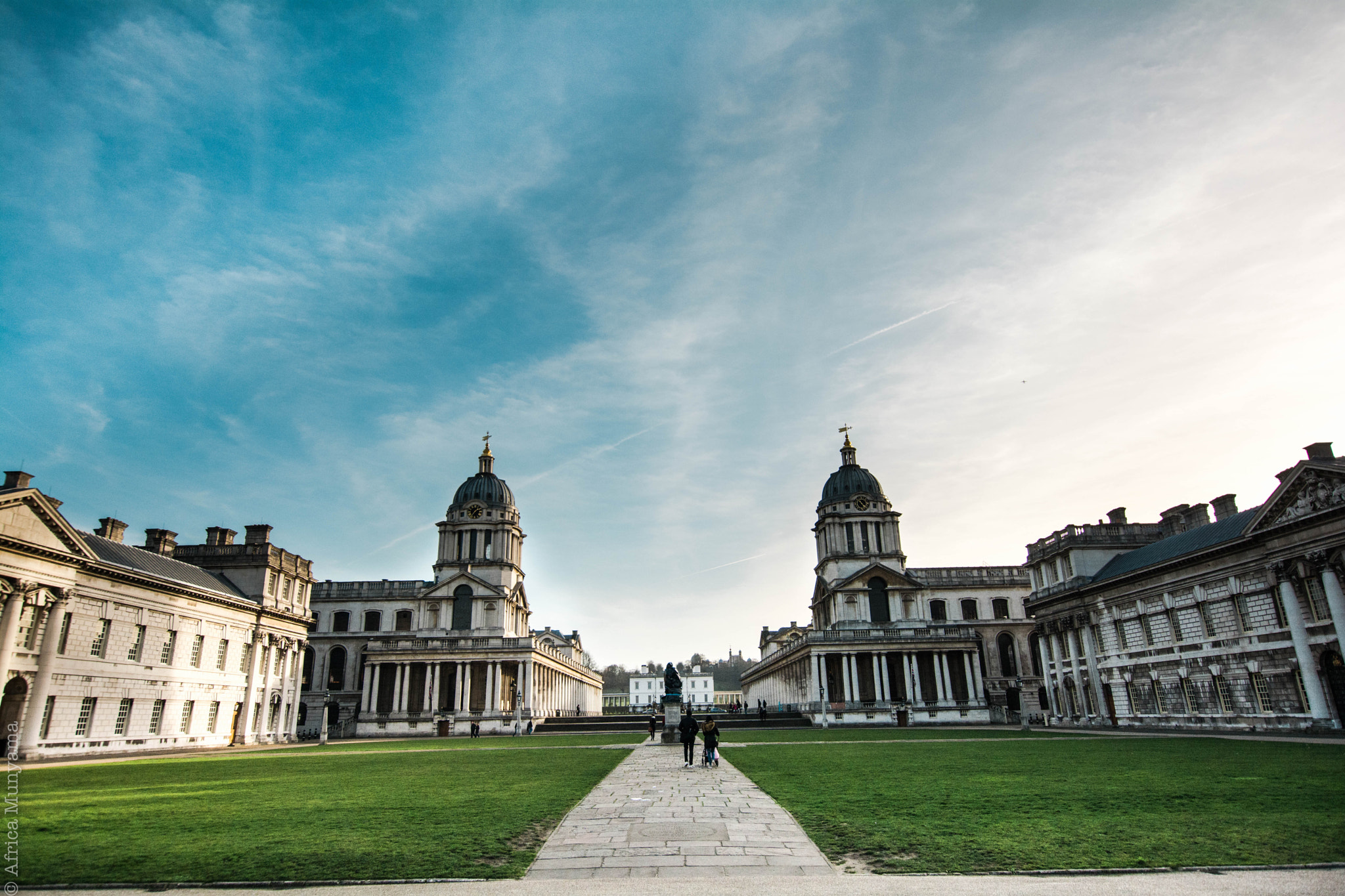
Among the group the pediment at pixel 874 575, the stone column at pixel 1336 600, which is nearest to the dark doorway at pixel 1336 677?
the stone column at pixel 1336 600

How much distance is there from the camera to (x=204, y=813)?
13.2m

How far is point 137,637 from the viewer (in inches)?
1510

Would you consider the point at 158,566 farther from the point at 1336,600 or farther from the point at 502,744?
the point at 1336,600

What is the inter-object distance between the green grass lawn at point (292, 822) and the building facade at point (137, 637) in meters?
13.1

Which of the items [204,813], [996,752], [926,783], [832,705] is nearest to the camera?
[204,813]

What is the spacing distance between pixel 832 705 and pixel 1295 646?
33992 millimetres

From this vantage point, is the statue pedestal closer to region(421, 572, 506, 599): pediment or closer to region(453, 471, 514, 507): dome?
region(421, 572, 506, 599): pediment

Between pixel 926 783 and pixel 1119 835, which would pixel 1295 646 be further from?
pixel 1119 835

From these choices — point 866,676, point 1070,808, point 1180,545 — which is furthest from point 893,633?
point 1070,808

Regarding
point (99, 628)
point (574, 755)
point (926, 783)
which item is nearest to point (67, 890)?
point (926, 783)

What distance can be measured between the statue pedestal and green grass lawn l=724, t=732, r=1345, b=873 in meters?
13.8

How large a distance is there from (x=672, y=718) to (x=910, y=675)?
1358 inches

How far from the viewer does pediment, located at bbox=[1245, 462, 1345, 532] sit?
98.6ft

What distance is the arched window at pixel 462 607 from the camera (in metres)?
71.1
